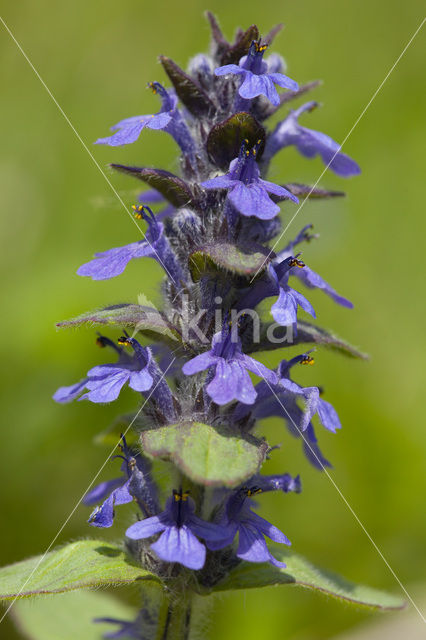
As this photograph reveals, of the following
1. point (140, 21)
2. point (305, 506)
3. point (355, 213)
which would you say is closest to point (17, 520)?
point (305, 506)

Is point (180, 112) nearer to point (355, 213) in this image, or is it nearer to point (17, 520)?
point (17, 520)

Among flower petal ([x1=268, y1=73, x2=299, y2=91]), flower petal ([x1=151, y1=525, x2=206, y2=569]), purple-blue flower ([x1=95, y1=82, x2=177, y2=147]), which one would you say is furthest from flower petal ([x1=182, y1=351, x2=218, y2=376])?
flower petal ([x1=268, y1=73, x2=299, y2=91])

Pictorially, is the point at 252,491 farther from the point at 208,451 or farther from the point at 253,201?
the point at 253,201

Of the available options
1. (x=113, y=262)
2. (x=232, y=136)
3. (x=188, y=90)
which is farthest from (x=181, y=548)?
(x=188, y=90)

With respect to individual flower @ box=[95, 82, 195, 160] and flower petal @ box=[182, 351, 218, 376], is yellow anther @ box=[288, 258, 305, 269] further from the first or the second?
individual flower @ box=[95, 82, 195, 160]

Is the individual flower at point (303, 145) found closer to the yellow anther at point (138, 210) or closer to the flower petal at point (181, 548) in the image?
Result: the yellow anther at point (138, 210)

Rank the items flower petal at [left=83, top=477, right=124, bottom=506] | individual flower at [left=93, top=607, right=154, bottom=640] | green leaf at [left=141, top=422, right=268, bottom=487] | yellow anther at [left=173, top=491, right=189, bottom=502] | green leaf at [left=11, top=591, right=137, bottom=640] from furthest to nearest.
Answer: green leaf at [left=11, top=591, right=137, bottom=640] < individual flower at [left=93, top=607, right=154, bottom=640] < flower petal at [left=83, top=477, right=124, bottom=506] < yellow anther at [left=173, top=491, right=189, bottom=502] < green leaf at [left=141, top=422, right=268, bottom=487]

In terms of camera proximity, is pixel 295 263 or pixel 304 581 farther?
pixel 304 581
